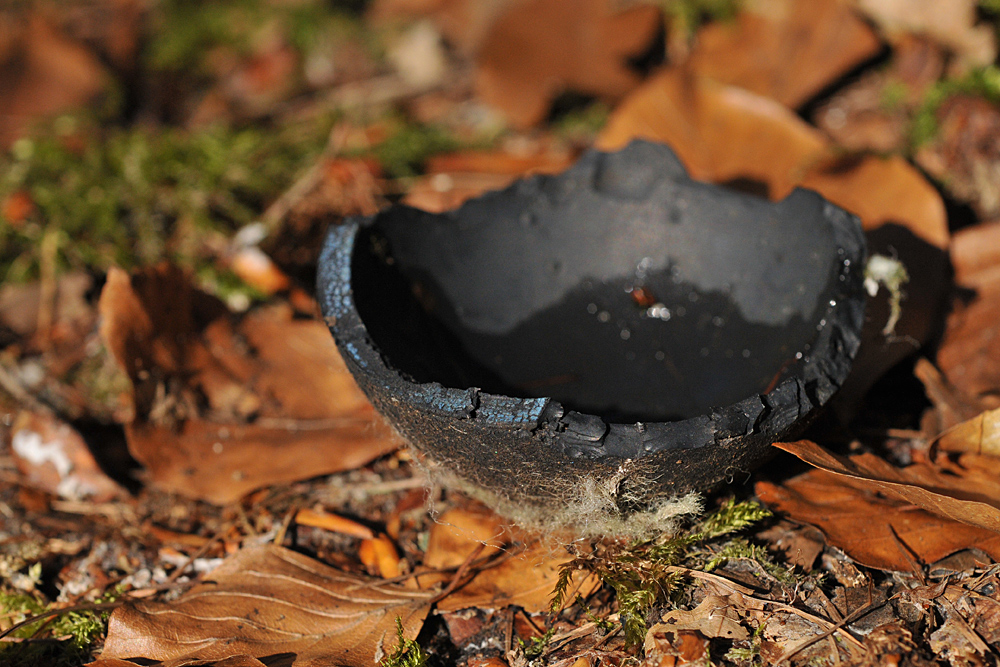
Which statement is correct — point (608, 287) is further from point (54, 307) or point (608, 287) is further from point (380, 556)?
point (54, 307)

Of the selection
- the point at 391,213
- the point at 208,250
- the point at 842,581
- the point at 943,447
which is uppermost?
the point at 391,213

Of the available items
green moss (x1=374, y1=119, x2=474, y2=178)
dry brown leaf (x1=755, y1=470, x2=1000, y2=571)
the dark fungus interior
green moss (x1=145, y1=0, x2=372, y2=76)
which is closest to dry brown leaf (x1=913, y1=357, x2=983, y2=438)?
dry brown leaf (x1=755, y1=470, x2=1000, y2=571)

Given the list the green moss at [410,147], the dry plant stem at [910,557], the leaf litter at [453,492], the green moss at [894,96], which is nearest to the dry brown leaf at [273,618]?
the leaf litter at [453,492]

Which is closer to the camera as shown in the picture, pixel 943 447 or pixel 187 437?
pixel 943 447

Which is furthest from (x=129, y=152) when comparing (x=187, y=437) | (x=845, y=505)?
(x=845, y=505)

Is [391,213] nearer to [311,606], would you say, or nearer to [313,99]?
[311,606]

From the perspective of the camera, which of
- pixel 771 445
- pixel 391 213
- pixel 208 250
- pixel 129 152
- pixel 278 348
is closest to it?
pixel 771 445
